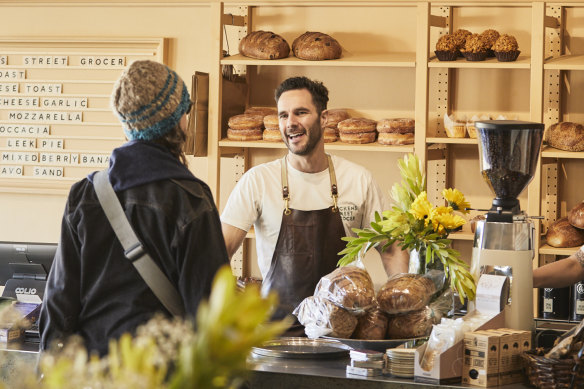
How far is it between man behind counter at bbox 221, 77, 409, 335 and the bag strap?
52.7 inches

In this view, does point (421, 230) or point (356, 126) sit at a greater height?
point (356, 126)

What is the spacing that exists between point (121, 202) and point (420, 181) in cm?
98

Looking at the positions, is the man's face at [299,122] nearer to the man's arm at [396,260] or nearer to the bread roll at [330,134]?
the man's arm at [396,260]

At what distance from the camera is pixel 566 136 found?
3.66 m

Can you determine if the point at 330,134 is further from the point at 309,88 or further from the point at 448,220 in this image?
the point at 448,220

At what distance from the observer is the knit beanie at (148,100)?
161 centimetres

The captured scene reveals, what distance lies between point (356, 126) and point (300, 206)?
3.00 ft

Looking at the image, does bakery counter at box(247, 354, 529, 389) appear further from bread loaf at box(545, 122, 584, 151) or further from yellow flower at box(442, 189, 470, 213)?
bread loaf at box(545, 122, 584, 151)


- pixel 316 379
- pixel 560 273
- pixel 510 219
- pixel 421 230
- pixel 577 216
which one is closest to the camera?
pixel 316 379

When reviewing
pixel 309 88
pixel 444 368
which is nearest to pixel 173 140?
pixel 444 368

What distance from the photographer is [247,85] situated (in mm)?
4305

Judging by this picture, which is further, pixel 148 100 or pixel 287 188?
pixel 287 188

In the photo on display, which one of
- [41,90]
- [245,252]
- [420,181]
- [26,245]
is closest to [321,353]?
[420,181]

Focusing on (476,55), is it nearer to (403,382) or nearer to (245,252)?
(245,252)
